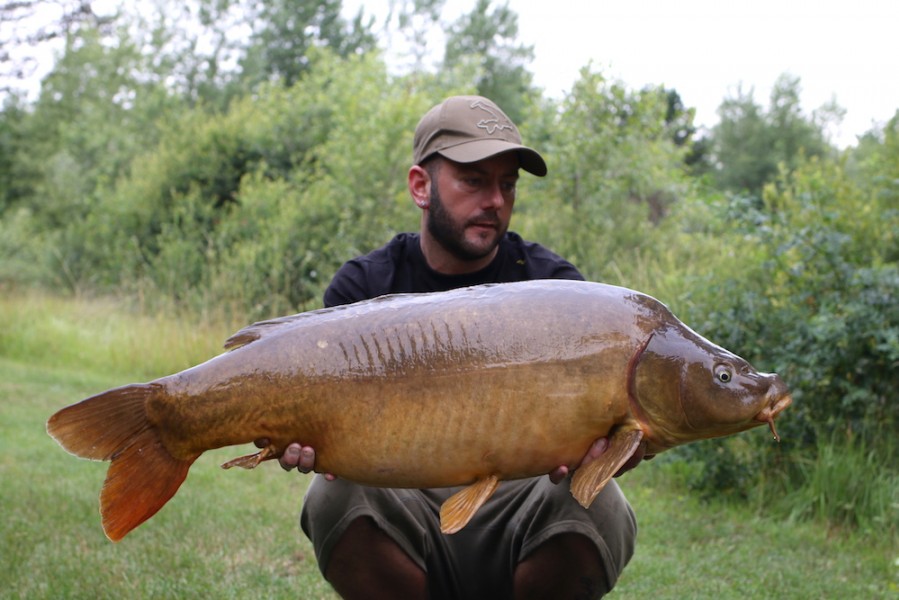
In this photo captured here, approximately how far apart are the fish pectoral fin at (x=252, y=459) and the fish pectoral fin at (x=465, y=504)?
416 mm

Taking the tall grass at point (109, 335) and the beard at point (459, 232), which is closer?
the beard at point (459, 232)

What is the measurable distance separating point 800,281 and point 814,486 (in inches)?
43.4

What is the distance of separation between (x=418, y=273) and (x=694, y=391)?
1.27 m

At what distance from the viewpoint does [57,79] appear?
→ 109 feet

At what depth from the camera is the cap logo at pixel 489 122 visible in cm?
288

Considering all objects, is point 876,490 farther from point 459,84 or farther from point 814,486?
point 459,84

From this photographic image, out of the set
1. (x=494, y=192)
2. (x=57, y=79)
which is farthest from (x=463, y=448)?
(x=57, y=79)

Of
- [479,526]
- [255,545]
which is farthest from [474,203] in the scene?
[255,545]

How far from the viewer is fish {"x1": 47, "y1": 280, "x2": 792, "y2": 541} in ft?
6.61

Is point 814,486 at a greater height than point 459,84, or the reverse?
point 459,84

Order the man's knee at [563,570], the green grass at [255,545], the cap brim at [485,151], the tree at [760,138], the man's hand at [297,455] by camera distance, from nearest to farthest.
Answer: the man's hand at [297,455]
the man's knee at [563,570]
the cap brim at [485,151]
the green grass at [255,545]
the tree at [760,138]

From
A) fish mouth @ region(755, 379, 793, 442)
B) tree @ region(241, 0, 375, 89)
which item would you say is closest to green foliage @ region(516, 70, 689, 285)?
fish mouth @ region(755, 379, 793, 442)

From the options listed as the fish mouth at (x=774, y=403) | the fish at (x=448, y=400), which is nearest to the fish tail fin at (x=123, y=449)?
the fish at (x=448, y=400)

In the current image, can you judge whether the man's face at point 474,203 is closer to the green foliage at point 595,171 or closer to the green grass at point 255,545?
the green grass at point 255,545
